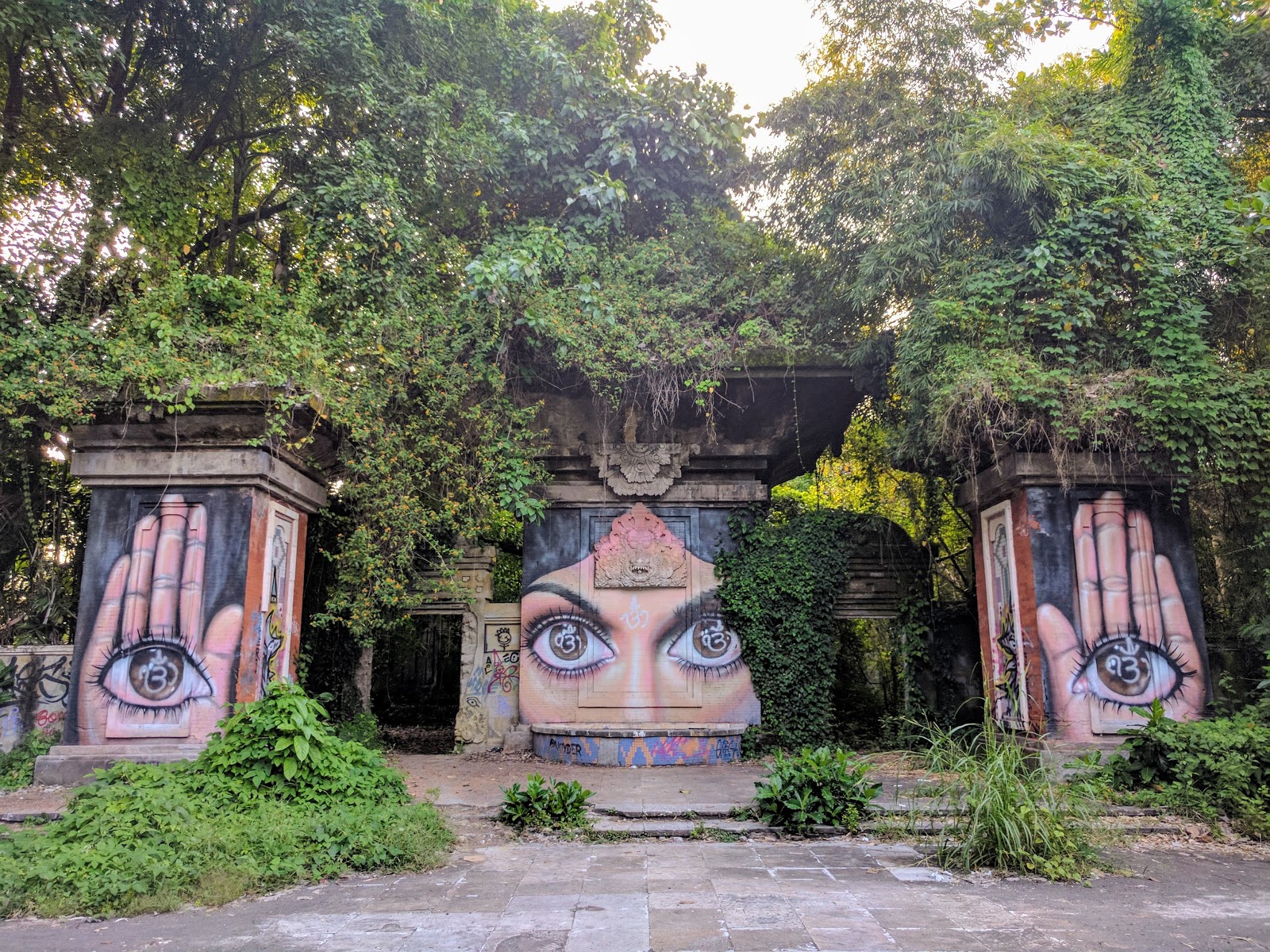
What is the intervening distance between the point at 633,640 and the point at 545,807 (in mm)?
4534

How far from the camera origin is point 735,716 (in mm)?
11359

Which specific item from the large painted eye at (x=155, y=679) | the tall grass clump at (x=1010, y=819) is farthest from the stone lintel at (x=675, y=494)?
the tall grass clump at (x=1010, y=819)

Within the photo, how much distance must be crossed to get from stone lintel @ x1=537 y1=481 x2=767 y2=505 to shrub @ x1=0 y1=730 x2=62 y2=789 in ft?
21.3

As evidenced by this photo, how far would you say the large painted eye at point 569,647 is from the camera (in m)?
11.5

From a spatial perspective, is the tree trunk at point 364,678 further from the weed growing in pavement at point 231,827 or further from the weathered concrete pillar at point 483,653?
the weed growing in pavement at point 231,827

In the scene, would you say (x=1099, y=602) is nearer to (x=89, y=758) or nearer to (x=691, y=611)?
(x=691, y=611)

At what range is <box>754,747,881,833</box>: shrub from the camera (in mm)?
6949

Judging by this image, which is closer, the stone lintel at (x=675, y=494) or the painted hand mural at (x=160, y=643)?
the painted hand mural at (x=160, y=643)

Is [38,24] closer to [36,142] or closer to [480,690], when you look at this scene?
[36,142]

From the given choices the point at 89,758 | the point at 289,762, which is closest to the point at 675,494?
the point at 289,762

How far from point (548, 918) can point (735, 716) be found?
6.85 metres

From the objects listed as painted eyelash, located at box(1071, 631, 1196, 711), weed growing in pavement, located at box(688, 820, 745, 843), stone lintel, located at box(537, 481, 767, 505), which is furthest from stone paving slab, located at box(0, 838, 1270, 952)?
stone lintel, located at box(537, 481, 767, 505)

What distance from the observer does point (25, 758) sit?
9047 mm

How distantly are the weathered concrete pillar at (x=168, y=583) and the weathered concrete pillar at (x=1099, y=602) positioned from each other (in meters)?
8.55
